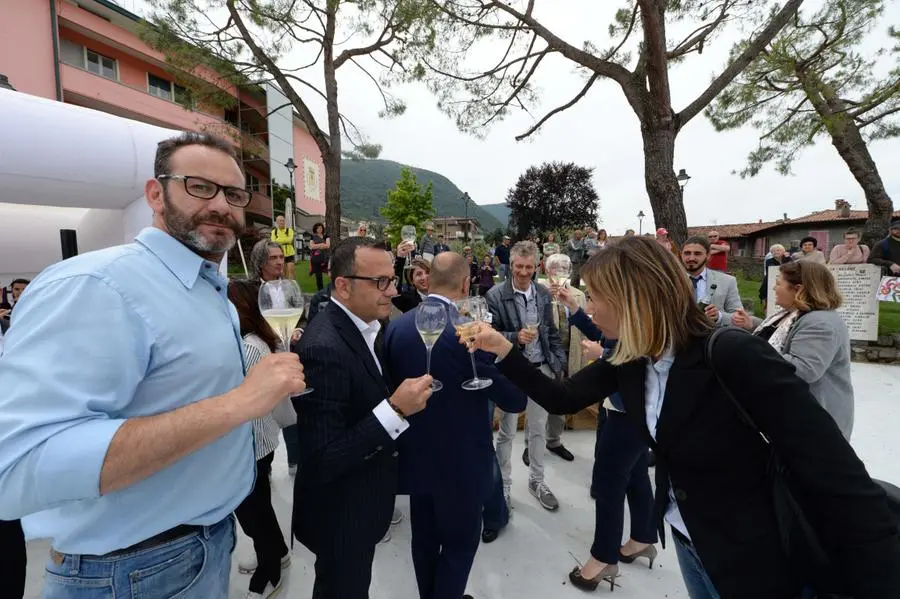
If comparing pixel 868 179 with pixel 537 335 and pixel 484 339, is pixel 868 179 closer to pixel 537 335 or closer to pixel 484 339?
pixel 537 335

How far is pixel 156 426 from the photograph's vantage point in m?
0.90

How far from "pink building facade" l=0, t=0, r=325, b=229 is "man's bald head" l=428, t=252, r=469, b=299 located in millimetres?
11427

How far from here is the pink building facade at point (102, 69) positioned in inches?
546

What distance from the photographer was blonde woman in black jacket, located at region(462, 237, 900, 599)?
108 cm

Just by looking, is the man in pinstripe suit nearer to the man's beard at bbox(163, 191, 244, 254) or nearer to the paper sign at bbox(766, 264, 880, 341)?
the man's beard at bbox(163, 191, 244, 254)

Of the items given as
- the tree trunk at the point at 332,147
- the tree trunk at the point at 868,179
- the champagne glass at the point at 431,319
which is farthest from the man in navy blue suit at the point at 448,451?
the tree trunk at the point at 868,179

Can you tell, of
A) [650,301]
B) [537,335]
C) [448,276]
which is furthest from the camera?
[537,335]

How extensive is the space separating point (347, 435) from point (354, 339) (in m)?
0.41

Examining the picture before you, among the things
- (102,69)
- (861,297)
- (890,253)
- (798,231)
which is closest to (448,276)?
(861,297)

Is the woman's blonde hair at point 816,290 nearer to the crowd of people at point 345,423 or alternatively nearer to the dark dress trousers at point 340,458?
the crowd of people at point 345,423

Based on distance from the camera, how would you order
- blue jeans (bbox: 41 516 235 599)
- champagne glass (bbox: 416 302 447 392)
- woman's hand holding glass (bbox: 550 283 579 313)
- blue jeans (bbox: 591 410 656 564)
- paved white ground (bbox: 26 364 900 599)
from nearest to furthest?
blue jeans (bbox: 41 516 235 599) → champagne glass (bbox: 416 302 447 392) → blue jeans (bbox: 591 410 656 564) → paved white ground (bbox: 26 364 900 599) → woman's hand holding glass (bbox: 550 283 579 313)

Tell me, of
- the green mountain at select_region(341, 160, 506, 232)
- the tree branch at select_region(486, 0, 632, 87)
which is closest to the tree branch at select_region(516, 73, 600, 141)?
the tree branch at select_region(486, 0, 632, 87)

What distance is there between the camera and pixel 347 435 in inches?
62.1

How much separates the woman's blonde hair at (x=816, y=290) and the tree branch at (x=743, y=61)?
562cm
